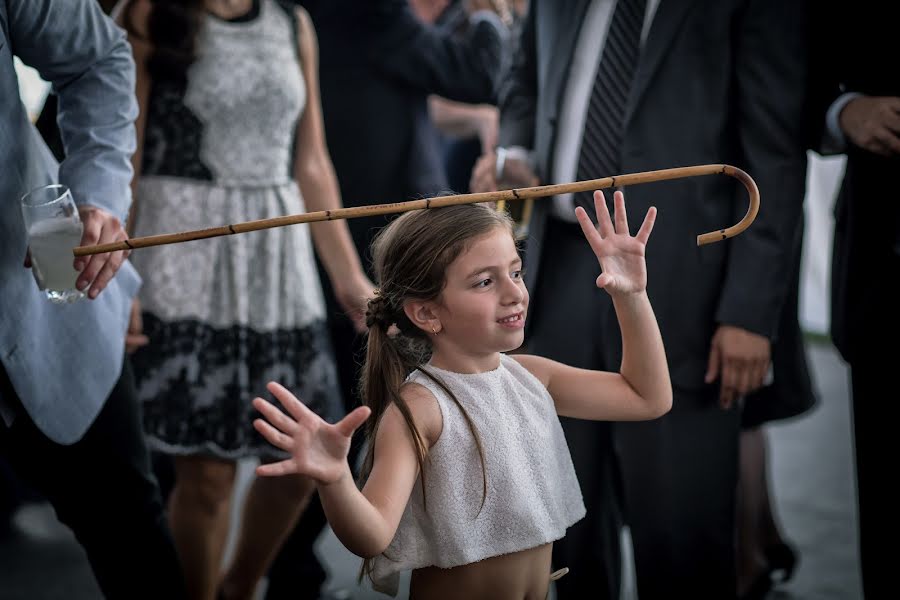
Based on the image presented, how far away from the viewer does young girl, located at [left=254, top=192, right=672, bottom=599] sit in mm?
1474

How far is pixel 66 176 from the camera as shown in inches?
72.2

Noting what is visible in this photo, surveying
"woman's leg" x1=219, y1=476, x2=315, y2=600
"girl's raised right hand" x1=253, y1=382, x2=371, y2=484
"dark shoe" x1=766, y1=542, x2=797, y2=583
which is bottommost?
"dark shoe" x1=766, y1=542, x2=797, y2=583

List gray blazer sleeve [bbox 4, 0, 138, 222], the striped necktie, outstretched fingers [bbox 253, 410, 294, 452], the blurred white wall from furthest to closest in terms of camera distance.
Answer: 1. the blurred white wall
2. the striped necktie
3. gray blazer sleeve [bbox 4, 0, 138, 222]
4. outstretched fingers [bbox 253, 410, 294, 452]

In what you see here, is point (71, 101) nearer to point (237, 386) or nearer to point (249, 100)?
point (249, 100)

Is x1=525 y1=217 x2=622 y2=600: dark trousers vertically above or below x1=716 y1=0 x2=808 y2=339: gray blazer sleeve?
below

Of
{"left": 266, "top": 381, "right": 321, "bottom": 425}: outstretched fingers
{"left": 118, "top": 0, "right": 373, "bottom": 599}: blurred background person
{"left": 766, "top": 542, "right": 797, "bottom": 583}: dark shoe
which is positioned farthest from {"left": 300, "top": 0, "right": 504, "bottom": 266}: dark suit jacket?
{"left": 266, "top": 381, "right": 321, "bottom": 425}: outstretched fingers

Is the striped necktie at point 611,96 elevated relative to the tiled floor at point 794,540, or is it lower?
elevated

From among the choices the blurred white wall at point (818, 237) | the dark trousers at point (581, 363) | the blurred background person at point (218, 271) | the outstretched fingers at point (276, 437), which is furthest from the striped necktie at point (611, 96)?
the blurred white wall at point (818, 237)

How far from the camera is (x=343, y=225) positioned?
264 cm

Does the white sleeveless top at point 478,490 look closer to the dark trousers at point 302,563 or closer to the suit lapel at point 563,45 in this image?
the suit lapel at point 563,45

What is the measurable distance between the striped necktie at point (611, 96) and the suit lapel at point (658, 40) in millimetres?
57

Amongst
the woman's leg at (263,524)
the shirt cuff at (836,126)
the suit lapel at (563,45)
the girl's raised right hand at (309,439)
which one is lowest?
the woman's leg at (263,524)

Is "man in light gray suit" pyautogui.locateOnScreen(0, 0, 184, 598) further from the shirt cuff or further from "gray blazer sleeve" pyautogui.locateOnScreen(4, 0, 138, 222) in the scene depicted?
the shirt cuff

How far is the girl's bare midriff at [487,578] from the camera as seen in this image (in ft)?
4.98
